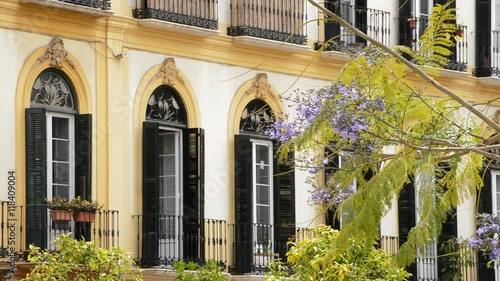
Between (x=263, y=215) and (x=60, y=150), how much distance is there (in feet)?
17.2

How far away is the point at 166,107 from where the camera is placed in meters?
34.7

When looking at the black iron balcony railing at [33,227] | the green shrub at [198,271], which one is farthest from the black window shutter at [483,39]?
the black iron balcony railing at [33,227]

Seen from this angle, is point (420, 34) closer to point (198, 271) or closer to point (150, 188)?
point (150, 188)

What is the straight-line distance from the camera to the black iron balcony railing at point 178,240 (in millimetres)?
33594

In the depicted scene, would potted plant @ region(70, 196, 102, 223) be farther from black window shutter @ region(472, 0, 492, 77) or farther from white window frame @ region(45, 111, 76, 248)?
black window shutter @ region(472, 0, 492, 77)

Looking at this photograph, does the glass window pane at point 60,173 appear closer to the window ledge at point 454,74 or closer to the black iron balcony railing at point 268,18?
the black iron balcony railing at point 268,18

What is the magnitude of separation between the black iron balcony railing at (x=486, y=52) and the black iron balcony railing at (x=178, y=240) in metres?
7.77

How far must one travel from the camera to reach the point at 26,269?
102 feet

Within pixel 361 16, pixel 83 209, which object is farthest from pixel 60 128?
pixel 361 16

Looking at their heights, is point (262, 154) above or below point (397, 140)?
above

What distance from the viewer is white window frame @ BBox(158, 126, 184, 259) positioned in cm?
3422

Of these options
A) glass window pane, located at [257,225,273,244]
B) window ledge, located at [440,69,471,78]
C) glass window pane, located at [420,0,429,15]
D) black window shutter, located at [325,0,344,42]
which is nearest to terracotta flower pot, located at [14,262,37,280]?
glass window pane, located at [257,225,273,244]

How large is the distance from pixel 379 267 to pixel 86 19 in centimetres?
604

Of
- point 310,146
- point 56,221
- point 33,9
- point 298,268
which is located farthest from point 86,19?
point 310,146
